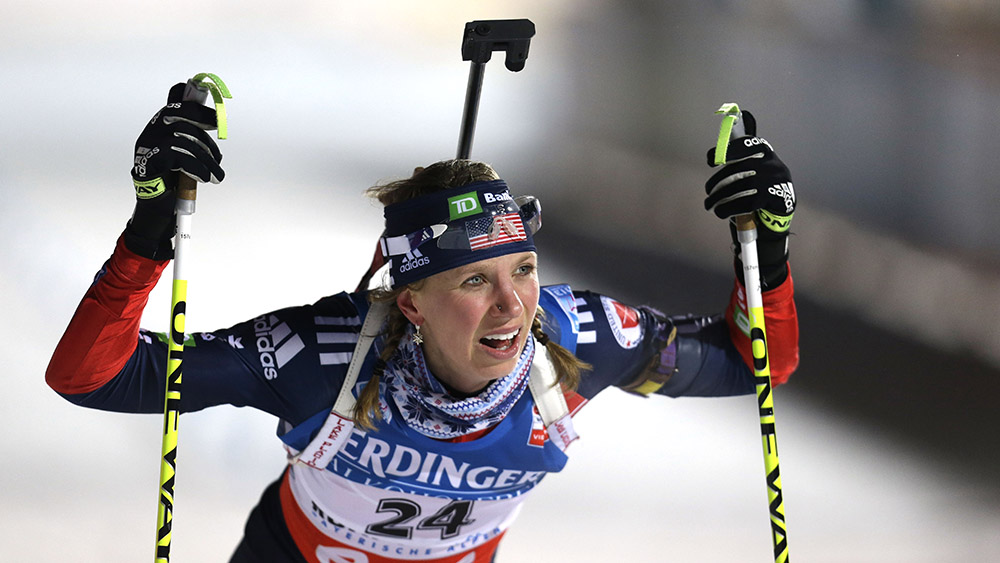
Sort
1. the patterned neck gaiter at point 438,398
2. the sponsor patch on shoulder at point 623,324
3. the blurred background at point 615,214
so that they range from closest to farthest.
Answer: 1. the patterned neck gaiter at point 438,398
2. the sponsor patch on shoulder at point 623,324
3. the blurred background at point 615,214

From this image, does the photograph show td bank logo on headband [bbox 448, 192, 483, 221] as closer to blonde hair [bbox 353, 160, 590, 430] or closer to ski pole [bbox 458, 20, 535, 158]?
blonde hair [bbox 353, 160, 590, 430]


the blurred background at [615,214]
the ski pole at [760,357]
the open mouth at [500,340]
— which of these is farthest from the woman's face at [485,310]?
the blurred background at [615,214]

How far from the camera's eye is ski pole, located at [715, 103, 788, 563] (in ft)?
7.54

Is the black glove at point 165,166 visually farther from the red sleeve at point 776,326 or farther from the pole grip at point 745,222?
the red sleeve at point 776,326

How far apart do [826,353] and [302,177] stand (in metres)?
2.26

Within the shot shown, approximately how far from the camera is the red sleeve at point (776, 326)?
8.00 feet

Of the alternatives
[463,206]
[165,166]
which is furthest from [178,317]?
[463,206]

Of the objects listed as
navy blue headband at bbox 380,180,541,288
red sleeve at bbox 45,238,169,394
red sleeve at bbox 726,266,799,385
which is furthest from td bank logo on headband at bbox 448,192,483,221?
red sleeve at bbox 726,266,799,385

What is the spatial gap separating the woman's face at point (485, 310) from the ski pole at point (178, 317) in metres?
0.47

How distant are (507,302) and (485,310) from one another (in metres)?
0.05

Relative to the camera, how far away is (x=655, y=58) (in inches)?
192

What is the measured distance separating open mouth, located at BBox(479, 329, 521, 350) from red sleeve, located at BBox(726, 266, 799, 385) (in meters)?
0.58

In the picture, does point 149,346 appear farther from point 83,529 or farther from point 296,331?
point 83,529

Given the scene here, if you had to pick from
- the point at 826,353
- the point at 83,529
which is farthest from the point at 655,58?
the point at 83,529
